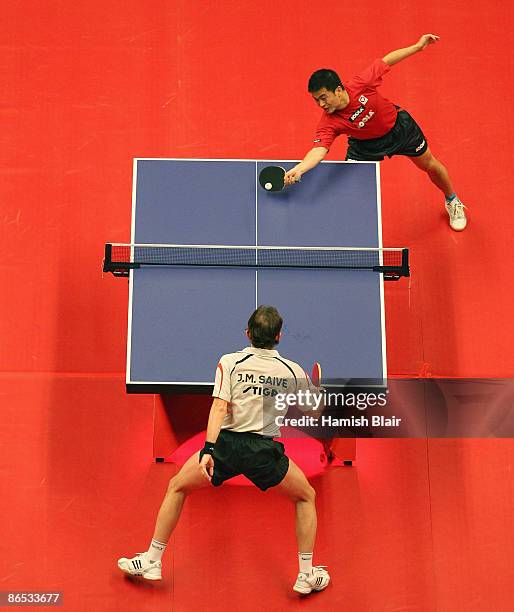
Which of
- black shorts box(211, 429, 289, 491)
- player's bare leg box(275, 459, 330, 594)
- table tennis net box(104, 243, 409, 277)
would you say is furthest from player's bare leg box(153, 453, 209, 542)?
table tennis net box(104, 243, 409, 277)

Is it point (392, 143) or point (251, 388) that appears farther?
point (392, 143)

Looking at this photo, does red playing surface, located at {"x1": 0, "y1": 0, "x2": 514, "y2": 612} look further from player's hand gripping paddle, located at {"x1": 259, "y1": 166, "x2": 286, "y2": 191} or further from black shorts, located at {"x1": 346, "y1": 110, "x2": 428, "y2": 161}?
player's hand gripping paddle, located at {"x1": 259, "y1": 166, "x2": 286, "y2": 191}

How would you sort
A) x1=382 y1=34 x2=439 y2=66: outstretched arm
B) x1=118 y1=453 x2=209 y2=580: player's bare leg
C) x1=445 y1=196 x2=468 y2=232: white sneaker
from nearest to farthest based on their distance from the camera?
x1=118 y1=453 x2=209 y2=580: player's bare leg
x1=382 y1=34 x2=439 y2=66: outstretched arm
x1=445 y1=196 x2=468 y2=232: white sneaker

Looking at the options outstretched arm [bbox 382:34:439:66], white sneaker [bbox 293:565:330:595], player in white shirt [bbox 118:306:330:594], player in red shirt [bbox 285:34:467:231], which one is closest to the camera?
player in white shirt [bbox 118:306:330:594]

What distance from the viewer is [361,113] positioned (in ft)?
18.1

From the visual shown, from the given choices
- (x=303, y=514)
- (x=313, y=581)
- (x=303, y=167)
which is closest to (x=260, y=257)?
Answer: (x=303, y=167)

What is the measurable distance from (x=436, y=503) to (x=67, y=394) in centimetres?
236

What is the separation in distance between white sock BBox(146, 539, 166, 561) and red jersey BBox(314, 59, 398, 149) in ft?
8.08

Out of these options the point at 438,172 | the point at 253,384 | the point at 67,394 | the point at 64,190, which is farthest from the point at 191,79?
the point at 253,384

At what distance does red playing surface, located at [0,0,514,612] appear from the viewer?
199 inches

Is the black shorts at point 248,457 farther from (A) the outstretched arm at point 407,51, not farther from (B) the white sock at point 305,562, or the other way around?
(A) the outstretched arm at point 407,51

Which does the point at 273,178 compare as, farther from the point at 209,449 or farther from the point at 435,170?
the point at 209,449

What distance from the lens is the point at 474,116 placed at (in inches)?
273

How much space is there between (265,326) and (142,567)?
1451 mm
